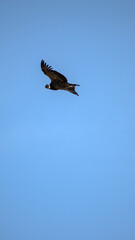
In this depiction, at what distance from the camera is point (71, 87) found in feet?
92.4

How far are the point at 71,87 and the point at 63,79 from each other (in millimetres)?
603

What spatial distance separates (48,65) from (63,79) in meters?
1.02

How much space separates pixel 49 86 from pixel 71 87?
1.44 m

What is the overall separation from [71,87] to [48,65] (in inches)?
61.4

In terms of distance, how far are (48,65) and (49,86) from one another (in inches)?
56.5

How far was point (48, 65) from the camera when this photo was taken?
28016 millimetres

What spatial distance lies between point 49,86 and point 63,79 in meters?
1.40

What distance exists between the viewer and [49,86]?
29078 mm

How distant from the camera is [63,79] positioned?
91.6 ft
